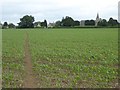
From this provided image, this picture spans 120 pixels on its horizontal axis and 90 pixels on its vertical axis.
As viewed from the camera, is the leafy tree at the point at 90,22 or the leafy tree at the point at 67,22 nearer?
the leafy tree at the point at 90,22

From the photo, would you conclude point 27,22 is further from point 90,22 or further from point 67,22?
point 90,22

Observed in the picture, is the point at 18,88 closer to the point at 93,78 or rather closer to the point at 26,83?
the point at 26,83

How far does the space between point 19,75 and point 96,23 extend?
126 metres

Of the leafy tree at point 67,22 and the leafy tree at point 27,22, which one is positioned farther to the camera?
Result: the leafy tree at point 27,22

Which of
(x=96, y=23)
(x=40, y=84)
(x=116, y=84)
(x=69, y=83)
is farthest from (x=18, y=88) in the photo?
(x=96, y=23)

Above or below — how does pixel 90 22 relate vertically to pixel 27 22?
below

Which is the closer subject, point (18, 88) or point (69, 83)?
point (18, 88)

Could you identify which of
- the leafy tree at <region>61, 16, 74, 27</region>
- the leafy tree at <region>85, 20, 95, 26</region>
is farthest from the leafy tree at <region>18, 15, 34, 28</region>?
the leafy tree at <region>85, 20, 95, 26</region>

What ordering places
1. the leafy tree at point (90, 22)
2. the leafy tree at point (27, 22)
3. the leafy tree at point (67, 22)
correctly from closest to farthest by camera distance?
1. the leafy tree at point (90, 22)
2. the leafy tree at point (67, 22)
3. the leafy tree at point (27, 22)

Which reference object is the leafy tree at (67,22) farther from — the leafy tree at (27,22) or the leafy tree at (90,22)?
the leafy tree at (27,22)

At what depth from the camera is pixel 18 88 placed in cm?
850

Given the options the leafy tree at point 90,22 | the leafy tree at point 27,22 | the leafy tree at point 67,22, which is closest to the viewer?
the leafy tree at point 90,22

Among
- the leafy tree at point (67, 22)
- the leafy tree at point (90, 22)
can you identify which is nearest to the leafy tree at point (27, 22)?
the leafy tree at point (67, 22)

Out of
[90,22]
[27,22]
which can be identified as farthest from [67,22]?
[27,22]
